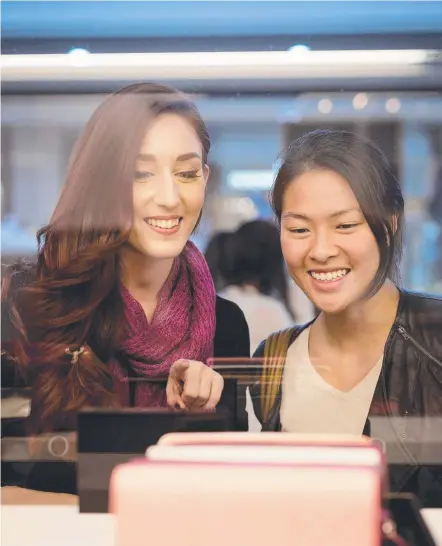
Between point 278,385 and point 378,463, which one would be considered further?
point 278,385

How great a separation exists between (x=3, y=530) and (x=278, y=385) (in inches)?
41.5

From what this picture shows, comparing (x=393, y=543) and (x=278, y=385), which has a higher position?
(x=278, y=385)

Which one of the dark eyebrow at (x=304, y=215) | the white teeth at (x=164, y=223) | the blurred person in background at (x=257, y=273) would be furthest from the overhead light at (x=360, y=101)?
the white teeth at (x=164, y=223)

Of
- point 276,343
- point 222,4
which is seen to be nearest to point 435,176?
point 276,343

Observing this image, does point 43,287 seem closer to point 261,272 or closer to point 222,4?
point 261,272

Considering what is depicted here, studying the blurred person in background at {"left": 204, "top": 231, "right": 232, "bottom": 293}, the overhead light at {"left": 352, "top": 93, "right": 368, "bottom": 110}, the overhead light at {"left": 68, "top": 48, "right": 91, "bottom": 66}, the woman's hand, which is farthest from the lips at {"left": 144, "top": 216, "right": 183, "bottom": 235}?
the overhead light at {"left": 352, "top": 93, "right": 368, "bottom": 110}

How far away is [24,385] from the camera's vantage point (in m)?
2.12

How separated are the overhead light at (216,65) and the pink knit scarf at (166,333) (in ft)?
1.99

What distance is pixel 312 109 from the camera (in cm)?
197

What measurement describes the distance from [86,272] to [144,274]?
0.19 meters

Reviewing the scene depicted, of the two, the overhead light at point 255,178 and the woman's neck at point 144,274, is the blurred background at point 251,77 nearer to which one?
the overhead light at point 255,178

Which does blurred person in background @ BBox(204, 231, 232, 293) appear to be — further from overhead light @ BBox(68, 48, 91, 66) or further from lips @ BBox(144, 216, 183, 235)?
overhead light @ BBox(68, 48, 91, 66)

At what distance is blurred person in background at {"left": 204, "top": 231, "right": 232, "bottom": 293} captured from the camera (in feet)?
6.56

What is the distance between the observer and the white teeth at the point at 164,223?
2.00 meters
